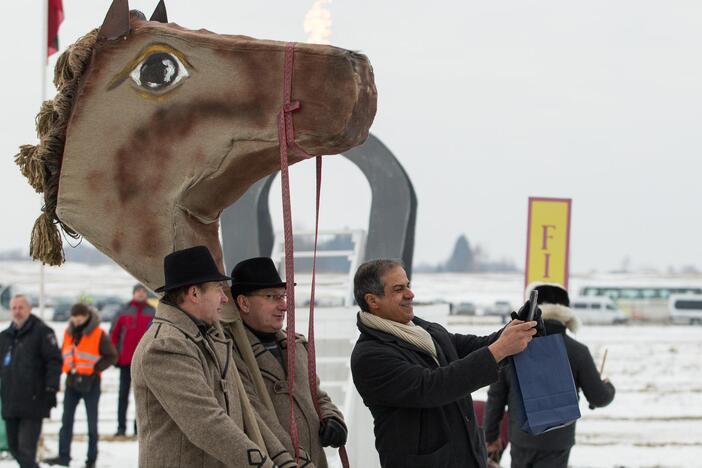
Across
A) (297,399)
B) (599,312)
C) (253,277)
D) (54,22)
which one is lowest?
(599,312)

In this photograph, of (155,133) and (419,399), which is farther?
(419,399)

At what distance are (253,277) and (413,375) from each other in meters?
0.65

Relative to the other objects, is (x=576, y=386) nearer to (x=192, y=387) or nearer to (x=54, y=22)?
(x=192, y=387)

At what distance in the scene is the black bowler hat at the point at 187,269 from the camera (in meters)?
2.97

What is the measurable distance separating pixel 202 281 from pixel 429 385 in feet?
2.98

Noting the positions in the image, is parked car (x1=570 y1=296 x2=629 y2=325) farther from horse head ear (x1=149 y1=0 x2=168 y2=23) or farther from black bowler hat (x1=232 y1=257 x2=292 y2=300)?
horse head ear (x1=149 y1=0 x2=168 y2=23)

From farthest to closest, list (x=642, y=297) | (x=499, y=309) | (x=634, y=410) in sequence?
(x=642, y=297), (x=499, y=309), (x=634, y=410)

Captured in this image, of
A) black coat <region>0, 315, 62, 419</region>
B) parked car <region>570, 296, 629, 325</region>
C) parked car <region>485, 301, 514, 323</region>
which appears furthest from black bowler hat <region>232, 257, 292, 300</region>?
parked car <region>485, 301, 514, 323</region>

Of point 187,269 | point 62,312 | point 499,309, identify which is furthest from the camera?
point 499,309

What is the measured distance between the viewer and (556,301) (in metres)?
5.21

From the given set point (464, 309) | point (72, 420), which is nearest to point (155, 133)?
point (72, 420)

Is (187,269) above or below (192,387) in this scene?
above

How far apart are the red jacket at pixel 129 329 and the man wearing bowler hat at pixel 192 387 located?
694cm

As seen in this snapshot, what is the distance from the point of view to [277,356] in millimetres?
3553
